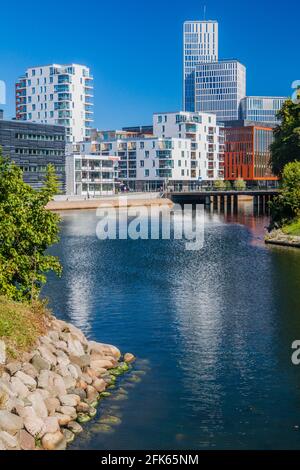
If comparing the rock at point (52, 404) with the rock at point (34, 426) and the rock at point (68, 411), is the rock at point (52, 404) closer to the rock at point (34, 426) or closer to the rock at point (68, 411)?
the rock at point (68, 411)

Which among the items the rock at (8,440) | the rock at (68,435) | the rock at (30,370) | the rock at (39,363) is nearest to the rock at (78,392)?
the rock at (39,363)

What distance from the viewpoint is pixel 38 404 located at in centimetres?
2819

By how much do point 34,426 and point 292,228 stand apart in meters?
72.3

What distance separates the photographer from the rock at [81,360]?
1341 inches

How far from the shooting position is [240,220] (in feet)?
468

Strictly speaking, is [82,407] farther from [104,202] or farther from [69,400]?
[104,202]

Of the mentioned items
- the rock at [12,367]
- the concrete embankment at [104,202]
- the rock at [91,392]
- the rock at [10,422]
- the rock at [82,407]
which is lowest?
the rock at [82,407]

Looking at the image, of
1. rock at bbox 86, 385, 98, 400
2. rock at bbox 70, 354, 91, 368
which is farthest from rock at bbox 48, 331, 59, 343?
rock at bbox 86, 385, 98, 400

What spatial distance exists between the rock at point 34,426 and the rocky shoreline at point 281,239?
64.2m

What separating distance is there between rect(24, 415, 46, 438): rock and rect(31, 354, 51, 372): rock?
4282 mm

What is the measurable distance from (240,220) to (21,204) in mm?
105593

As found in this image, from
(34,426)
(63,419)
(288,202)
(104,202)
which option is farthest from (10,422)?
(104,202)
